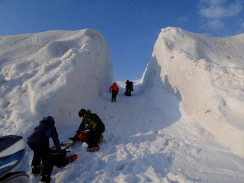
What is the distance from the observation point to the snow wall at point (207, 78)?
5.31 meters

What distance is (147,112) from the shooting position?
8766 millimetres

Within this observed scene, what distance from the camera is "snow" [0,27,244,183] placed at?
13.0 feet

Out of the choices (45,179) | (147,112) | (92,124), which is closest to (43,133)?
(45,179)

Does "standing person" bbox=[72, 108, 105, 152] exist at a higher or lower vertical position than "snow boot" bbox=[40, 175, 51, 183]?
higher

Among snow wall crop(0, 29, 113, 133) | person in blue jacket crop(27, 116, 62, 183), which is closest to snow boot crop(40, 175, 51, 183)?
person in blue jacket crop(27, 116, 62, 183)

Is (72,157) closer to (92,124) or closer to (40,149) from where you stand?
(40,149)

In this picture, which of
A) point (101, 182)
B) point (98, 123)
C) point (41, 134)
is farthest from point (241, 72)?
point (41, 134)

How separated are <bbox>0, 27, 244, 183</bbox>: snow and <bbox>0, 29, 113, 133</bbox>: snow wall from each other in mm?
38

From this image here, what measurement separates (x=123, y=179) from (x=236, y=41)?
13445 mm

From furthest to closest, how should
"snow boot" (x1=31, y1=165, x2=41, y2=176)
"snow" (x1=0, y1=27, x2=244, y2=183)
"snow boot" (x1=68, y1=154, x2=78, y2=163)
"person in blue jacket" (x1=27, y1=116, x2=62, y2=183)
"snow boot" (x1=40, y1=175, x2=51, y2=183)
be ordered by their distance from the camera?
"snow boot" (x1=68, y1=154, x2=78, y2=163)
"snow" (x1=0, y1=27, x2=244, y2=183)
"snow boot" (x1=31, y1=165, x2=41, y2=176)
"person in blue jacket" (x1=27, y1=116, x2=62, y2=183)
"snow boot" (x1=40, y1=175, x2=51, y2=183)

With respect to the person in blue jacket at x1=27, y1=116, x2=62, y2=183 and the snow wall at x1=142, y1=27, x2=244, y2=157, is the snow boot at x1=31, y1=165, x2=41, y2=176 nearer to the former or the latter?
the person in blue jacket at x1=27, y1=116, x2=62, y2=183

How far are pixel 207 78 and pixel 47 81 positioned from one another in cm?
654

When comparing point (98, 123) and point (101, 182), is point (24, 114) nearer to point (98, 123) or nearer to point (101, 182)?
point (98, 123)

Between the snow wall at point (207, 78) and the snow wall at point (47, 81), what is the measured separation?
4.87 meters
